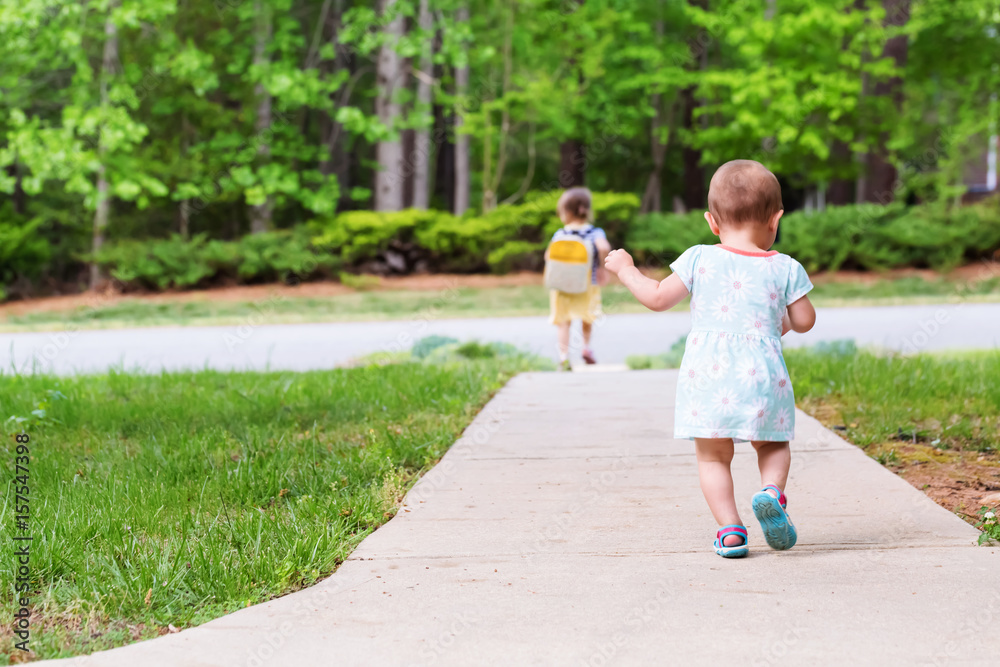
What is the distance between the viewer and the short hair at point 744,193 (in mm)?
3574

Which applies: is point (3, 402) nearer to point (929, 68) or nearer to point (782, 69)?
point (782, 69)

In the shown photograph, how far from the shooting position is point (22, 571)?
3.30 metres

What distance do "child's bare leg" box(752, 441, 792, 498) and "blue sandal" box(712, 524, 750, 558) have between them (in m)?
0.21

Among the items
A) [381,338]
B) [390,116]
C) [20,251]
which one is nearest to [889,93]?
[390,116]

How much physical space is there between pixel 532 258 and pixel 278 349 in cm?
1018

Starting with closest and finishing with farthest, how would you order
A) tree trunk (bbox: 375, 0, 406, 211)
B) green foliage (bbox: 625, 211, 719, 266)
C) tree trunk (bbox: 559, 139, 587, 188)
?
green foliage (bbox: 625, 211, 719, 266), tree trunk (bbox: 375, 0, 406, 211), tree trunk (bbox: 559, 139, 587, 188)

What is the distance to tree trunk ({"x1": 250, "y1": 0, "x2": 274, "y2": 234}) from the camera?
2231 centimetres

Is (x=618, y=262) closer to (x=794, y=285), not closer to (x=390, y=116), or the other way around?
(x=794, y=285)

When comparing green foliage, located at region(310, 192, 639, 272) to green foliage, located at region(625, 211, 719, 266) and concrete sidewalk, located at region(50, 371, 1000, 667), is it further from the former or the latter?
concrete sidewalk, located at region(50, 371, 1000, 667)

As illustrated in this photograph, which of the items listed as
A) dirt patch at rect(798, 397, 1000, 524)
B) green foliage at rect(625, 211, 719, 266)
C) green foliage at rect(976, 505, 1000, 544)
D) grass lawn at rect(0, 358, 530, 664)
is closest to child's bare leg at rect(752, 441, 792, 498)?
green foliage at rect(976, 505, 1000, 544)

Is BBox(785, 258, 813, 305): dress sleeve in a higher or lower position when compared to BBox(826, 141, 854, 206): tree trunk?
lower

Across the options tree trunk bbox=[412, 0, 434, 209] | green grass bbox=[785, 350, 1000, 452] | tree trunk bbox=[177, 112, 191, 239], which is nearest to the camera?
green grass bbox=[785, 350, 1000, 452]

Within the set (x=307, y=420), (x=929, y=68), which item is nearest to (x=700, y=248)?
(x=307, y=420)

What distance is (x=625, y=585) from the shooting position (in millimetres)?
3201
